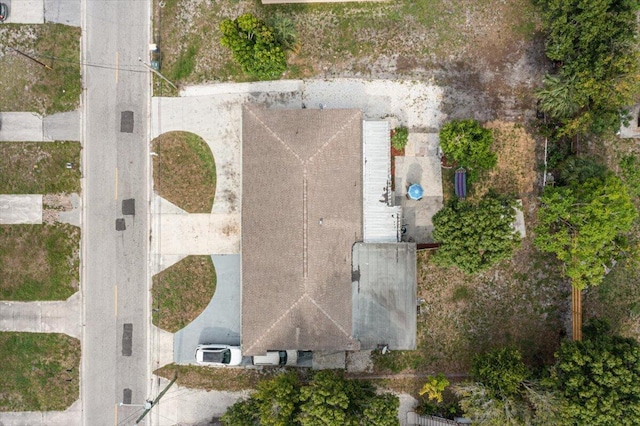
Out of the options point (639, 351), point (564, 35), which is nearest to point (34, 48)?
point (564, 35)

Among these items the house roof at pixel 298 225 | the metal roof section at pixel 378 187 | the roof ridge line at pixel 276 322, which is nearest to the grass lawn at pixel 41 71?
the house roof at pixel 298 225

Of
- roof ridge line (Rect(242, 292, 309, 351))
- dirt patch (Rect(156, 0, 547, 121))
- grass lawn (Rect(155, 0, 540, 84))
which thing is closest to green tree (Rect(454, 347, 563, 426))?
roof ridge line (Rect(242, 292, 309, 351))

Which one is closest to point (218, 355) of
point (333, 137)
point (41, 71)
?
point (333, 137)

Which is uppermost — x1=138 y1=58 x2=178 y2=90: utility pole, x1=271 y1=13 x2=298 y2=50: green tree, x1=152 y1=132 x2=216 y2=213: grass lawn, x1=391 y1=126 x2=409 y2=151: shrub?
x1=271 y1=13 x2=298 y2=50: green tree

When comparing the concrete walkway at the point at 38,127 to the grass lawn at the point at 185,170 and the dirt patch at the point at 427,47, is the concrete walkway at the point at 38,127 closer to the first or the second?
the grass lawn at the point at 185,170

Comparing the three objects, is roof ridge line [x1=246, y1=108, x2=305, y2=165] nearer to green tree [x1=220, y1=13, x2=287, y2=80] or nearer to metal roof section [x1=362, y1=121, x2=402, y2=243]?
green tree [x1=220, y1=13, x2=287, y2=80]

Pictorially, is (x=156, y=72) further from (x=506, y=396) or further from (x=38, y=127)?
(x=506, y=396)
